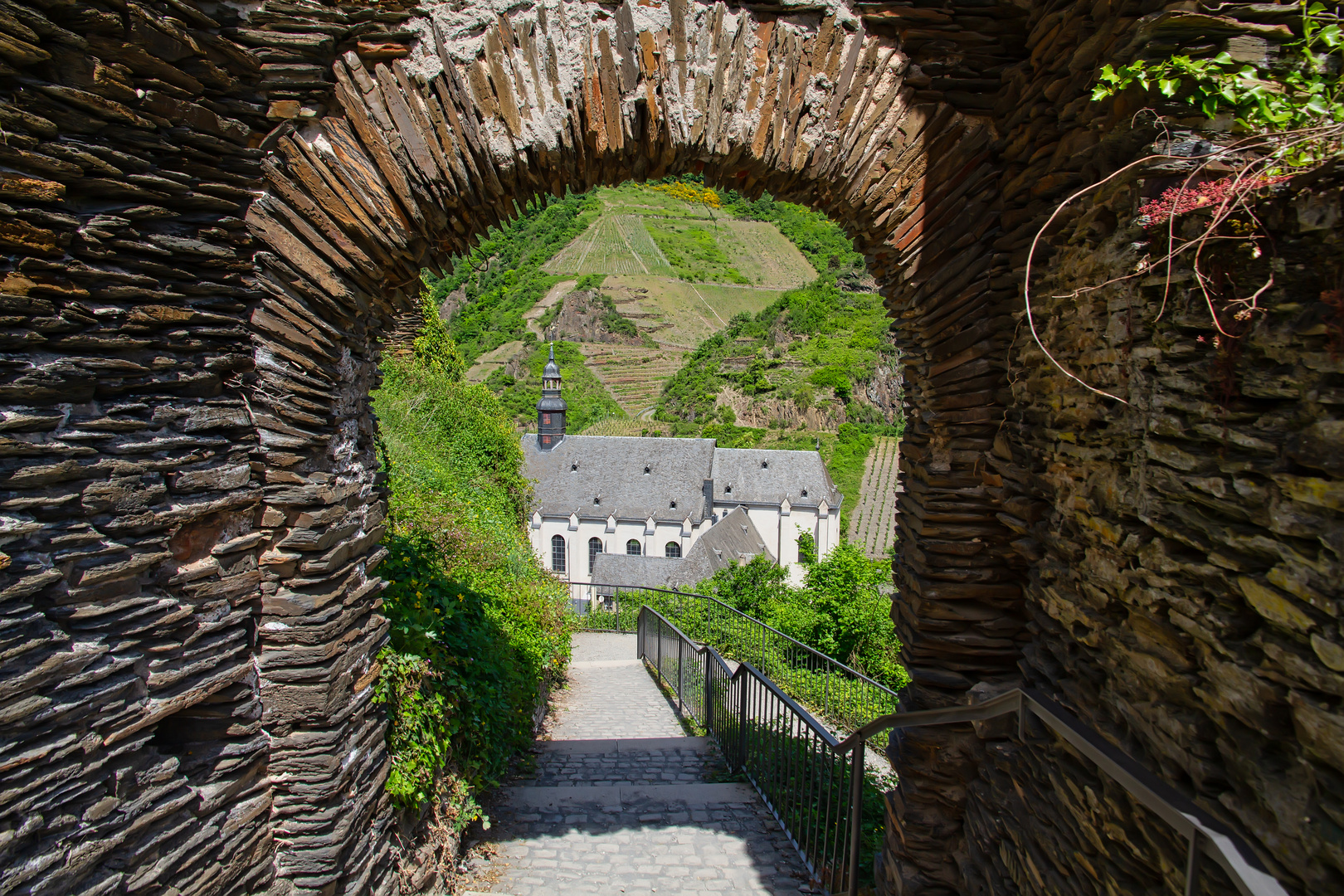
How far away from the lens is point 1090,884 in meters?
2.25

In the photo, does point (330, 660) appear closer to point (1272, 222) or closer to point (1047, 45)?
point (1272, 222)

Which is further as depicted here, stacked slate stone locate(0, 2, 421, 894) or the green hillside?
the green hillside

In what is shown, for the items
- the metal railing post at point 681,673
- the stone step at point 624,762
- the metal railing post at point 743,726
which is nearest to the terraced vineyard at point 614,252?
the metal railing post at point 681,673

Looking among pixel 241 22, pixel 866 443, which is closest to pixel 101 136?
pixel 241 22

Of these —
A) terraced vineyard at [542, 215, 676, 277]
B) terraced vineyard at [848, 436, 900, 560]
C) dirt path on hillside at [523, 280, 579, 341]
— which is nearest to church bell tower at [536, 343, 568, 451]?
terraced vineyard at [848, 436, 900, 560]

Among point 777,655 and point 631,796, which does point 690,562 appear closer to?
point 777,655

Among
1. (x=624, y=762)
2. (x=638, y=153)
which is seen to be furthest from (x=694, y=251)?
(x=638, y=153)

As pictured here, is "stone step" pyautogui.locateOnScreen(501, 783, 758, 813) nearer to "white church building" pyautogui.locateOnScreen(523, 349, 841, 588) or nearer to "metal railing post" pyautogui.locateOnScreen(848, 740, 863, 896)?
"metal railing post" pyautogui.locateOnScreen(848, 740, 863, 896)

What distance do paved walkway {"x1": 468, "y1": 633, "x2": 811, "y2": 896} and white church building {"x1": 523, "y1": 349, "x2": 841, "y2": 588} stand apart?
98.1 feet

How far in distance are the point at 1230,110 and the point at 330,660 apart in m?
3.78

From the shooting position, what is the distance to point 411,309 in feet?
12.2

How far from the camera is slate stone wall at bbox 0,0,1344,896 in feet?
5.93

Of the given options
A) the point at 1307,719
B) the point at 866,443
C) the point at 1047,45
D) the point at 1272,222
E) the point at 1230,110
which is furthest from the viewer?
the point at 866,443

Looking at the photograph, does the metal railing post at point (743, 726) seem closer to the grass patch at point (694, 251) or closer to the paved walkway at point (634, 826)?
the paved walkway at point (634, 826)
